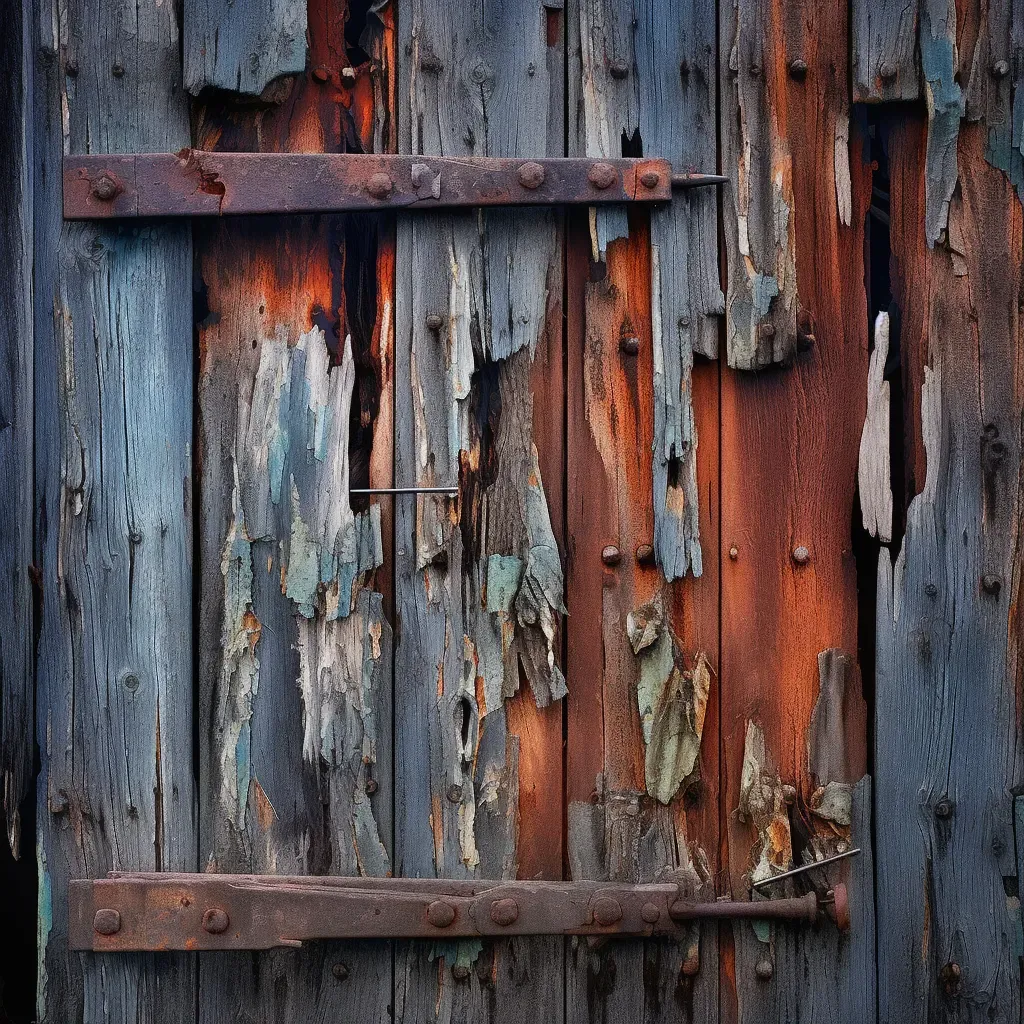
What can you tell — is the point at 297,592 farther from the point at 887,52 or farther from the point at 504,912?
the point at 887,52

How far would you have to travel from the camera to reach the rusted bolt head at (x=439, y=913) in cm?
126

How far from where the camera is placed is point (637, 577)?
133cm

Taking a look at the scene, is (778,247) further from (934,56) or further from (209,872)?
(209,872)

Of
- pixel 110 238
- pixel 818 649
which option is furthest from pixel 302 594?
pixel 818 649

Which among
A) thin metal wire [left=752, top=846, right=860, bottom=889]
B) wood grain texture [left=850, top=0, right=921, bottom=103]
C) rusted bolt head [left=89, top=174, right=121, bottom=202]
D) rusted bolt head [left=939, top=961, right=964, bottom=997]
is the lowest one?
rusted bolt head [left=939, top=961, right=964, bottom=997]

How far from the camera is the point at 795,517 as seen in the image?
4.39 feet

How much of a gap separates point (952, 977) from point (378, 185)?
132cm

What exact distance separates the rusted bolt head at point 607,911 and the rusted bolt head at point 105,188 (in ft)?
3.72

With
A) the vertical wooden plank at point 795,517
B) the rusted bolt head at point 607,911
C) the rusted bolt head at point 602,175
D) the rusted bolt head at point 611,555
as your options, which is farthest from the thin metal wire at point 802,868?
the rusted bolt head at point 602,175

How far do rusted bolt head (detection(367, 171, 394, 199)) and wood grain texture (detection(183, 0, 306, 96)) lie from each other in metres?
0.18

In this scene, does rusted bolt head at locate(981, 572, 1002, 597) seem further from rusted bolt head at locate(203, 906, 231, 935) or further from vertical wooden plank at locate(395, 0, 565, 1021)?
rusted bolt head at locate(203, 906, 231, 935)

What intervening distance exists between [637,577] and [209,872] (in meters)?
0.70

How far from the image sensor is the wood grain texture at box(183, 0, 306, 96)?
4.23 feet

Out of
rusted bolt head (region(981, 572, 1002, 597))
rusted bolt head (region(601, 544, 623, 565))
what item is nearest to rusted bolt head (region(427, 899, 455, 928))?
rusted bolt head (region(601, 544, 623, 565))
